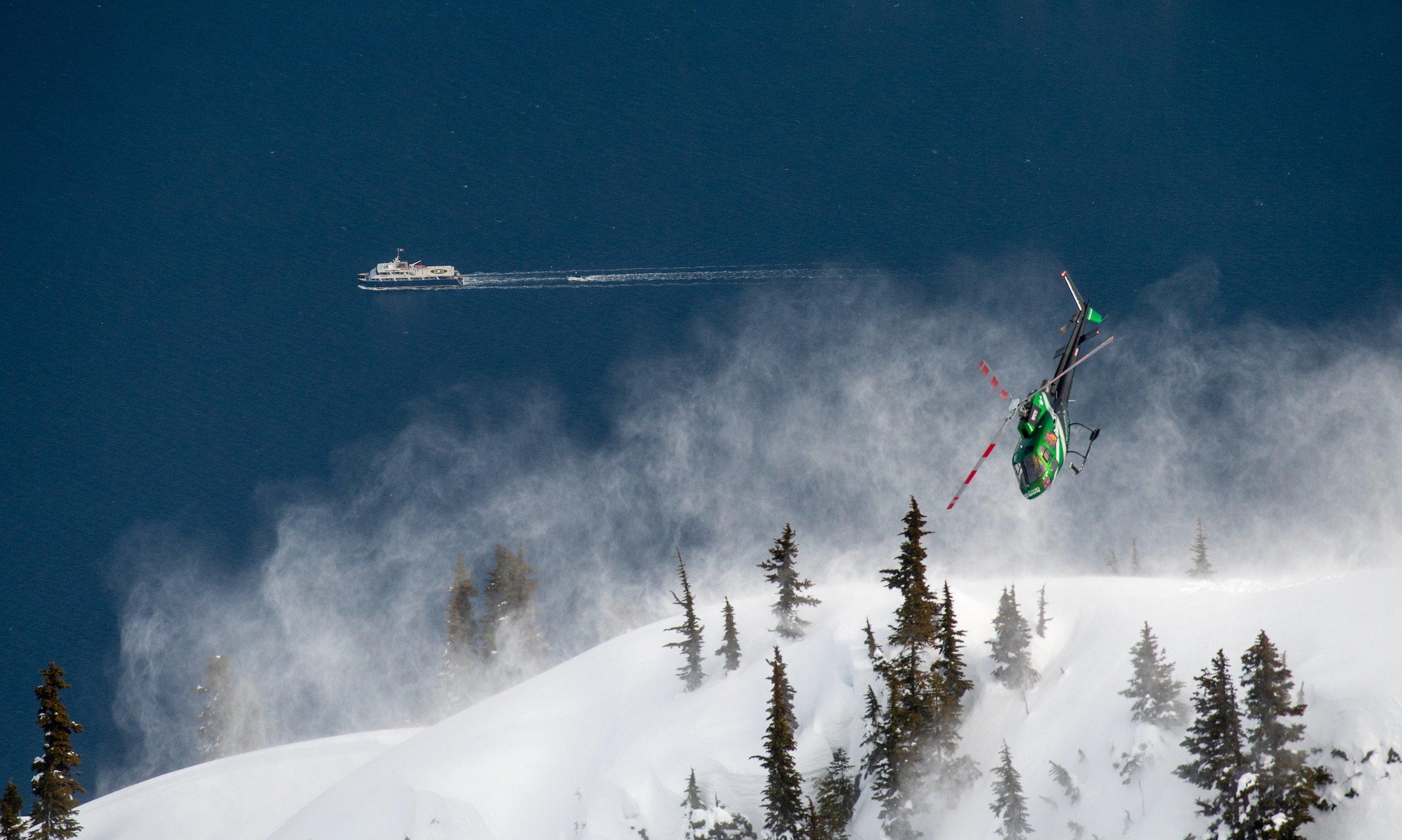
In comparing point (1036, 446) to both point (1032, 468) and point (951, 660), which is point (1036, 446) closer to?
point (1032, 468)

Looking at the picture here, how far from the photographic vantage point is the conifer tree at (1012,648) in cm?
8444

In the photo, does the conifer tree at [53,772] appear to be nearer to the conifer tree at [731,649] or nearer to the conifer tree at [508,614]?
the conifer tree at [731,649]

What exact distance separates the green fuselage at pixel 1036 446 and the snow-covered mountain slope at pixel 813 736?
16.0 m

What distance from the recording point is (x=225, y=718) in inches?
4899

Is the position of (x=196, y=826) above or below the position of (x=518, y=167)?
below

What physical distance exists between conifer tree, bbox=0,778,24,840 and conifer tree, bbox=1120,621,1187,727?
6677 cm

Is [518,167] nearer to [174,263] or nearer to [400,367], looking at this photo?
[400,367]

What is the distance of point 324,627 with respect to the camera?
153000mm

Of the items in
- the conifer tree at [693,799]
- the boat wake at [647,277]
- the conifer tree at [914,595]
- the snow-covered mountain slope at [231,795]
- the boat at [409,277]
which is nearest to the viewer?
the conifer tree at [914,595]

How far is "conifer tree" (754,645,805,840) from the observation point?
74.4 meters

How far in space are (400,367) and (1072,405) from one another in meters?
89.4

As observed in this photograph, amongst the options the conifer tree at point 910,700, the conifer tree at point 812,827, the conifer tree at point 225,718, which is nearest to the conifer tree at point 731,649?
the conifer tree at point 812,827

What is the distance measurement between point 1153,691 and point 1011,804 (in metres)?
10.7

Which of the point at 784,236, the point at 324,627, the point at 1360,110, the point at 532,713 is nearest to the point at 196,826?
the point at 532,713
